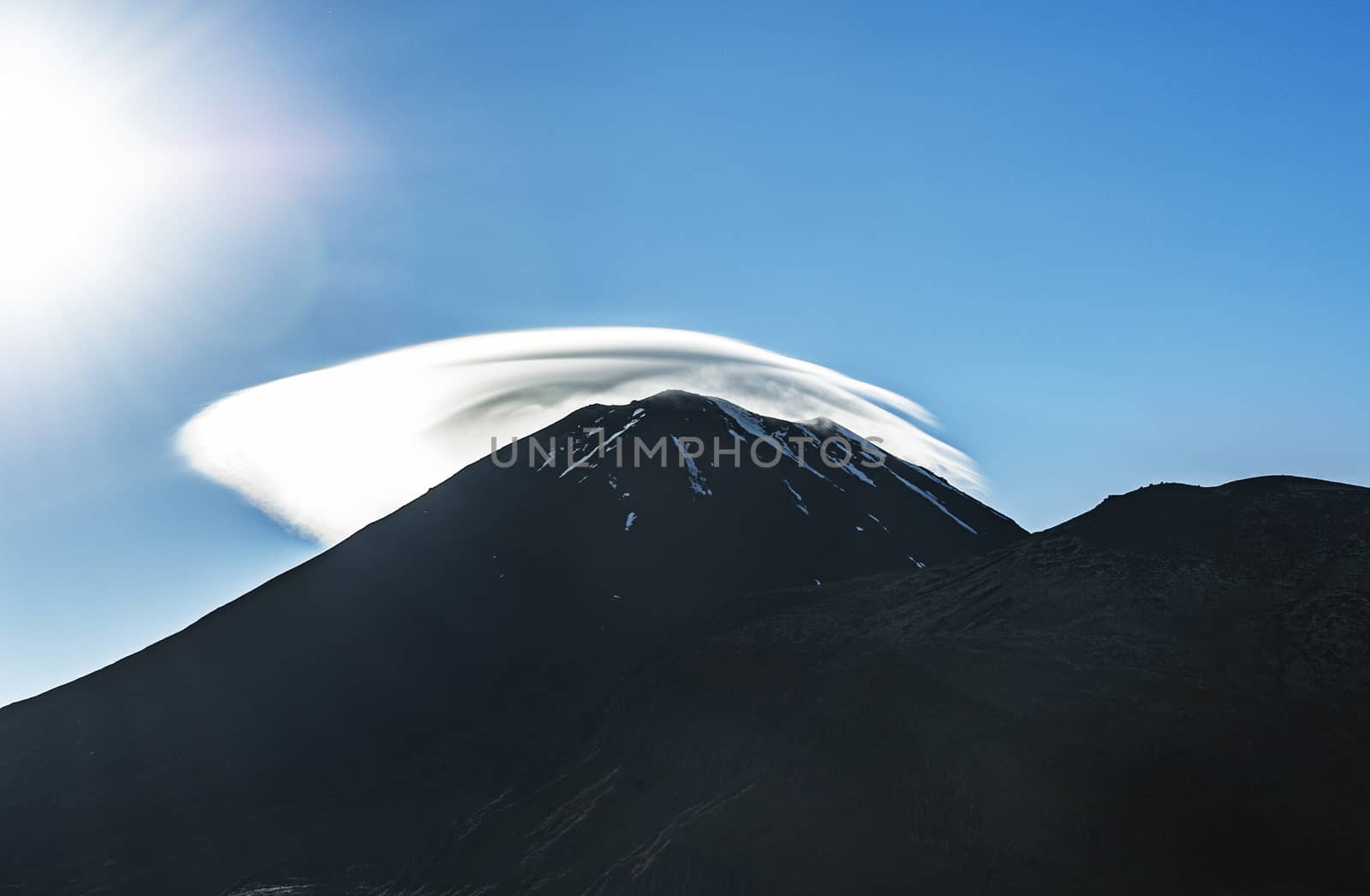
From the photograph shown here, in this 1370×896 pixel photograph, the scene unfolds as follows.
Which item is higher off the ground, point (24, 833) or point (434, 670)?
point (434, 670)

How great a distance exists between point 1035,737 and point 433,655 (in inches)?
4046

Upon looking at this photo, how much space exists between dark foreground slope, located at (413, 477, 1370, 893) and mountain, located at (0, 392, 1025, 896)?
1882 cm

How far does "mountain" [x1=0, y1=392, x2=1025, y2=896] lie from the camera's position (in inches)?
4220

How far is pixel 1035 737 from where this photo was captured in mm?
51531

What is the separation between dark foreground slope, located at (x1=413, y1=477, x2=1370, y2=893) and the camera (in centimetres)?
4597

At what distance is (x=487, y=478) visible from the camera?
17950 centimetres

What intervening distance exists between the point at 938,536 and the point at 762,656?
89202mm

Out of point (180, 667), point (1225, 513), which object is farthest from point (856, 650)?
point (180, 667)

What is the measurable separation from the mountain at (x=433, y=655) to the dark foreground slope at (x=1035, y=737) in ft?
61.7

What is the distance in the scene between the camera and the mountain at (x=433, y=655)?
107 metres

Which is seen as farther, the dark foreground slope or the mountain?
the mountain

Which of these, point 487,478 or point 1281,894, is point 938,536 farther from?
point 1281,894

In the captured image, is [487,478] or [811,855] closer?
[811,855]

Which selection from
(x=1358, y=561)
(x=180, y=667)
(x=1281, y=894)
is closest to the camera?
(x=1281, y=894)
